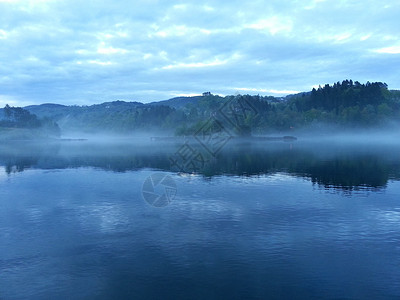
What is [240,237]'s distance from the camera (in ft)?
156

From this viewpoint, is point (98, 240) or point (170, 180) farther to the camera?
point (170, 180)

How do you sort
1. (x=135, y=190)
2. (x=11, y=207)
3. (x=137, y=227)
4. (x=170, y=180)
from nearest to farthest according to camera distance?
(x=137, y=227)
(x=11, y=207)
(x=135, y=190)
(x=170, y=180)

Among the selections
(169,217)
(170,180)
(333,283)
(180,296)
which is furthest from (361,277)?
(170,180)

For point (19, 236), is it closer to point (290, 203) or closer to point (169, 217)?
point (169, 217)

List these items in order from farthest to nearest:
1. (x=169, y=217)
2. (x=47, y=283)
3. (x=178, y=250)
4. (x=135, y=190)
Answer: (x=135, y=190)
(x=169, y=217)
(x=178, y=250)
(x=47, y=283)

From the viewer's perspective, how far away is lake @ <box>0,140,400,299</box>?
34.4 m

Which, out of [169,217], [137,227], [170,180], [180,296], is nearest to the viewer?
[180,296]

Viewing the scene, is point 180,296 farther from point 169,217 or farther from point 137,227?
point 169,217

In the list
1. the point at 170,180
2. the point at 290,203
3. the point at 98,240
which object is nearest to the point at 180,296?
the point at 98,240

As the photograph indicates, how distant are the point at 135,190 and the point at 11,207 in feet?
85.2

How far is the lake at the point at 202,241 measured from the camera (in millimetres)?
34406

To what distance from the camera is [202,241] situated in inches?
1817

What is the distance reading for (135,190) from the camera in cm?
8238

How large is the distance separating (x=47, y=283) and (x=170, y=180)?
62139 millimetres
